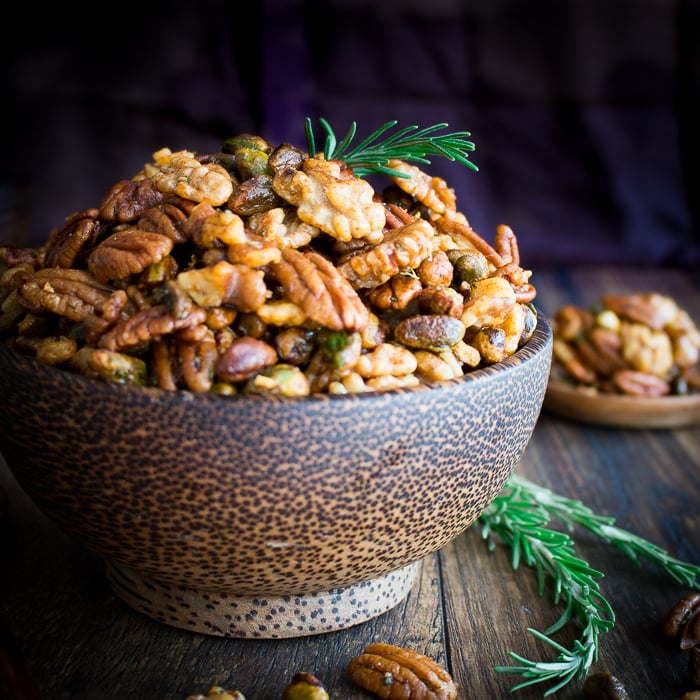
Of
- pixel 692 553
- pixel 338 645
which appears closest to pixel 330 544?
pixel 338 645

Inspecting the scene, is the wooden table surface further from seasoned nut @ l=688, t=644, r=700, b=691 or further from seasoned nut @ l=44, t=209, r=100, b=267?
seasoned nut @ l=44, t=209, r=100, b=267

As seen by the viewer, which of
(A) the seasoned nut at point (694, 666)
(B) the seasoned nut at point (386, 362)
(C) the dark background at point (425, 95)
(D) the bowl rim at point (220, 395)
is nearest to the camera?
(D) the bowl rim at point (220, 395)

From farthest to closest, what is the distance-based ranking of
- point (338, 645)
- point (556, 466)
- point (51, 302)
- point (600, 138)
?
1. point (600, 138)
2. point (556, 466)
3. point (338, 645)
4. point (51, 302)

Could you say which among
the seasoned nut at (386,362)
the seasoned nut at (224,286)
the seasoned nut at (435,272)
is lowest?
the seasoned nut at (386,362)

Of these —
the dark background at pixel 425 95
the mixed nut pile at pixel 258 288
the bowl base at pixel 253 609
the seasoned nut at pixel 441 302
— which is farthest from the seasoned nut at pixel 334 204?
the dark background at pixel 425 95

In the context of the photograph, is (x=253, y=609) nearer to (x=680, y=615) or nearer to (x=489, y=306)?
(x=489, y=306)

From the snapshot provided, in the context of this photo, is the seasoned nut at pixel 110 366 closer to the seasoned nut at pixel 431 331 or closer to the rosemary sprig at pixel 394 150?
the seasoned nut at pixel 431 331

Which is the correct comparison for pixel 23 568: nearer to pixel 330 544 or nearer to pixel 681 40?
pixel 330 544
